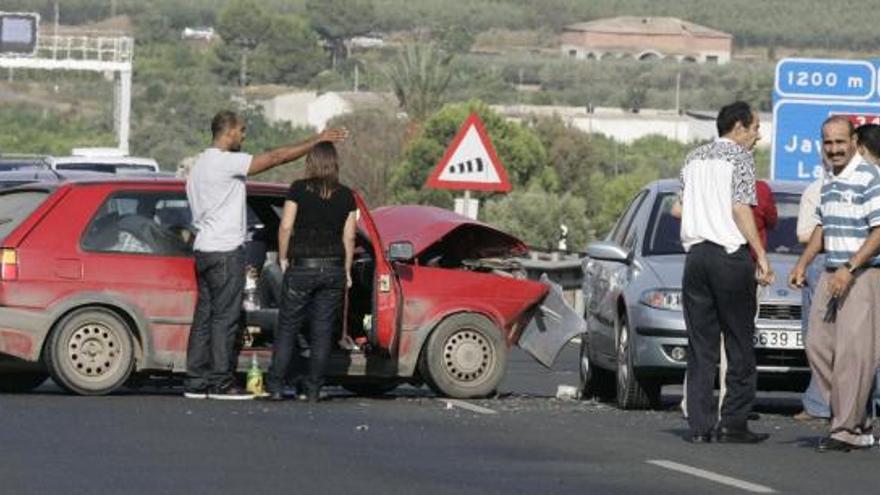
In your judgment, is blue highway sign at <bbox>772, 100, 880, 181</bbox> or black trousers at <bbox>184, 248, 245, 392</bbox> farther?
blue highway sign at <bbox>772, 100, 880, 181</bbox>

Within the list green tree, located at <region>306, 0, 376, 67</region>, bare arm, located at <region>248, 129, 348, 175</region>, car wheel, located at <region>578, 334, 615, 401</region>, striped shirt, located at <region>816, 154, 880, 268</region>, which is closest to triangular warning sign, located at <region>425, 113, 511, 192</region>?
car wheel, located at <region>578, 334, 615, 401</region>

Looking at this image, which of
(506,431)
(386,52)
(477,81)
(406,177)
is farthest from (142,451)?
(386,52)

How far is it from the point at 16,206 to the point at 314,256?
2.01m

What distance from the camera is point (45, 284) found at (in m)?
17.5

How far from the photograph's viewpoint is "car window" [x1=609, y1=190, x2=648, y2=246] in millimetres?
18986

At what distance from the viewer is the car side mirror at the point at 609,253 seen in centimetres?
1798

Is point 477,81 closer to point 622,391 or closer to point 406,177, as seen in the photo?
point 406,177

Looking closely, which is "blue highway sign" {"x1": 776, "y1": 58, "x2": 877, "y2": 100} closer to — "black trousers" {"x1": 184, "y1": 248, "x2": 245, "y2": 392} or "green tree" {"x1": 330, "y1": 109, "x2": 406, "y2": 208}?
"black trousers" {"x1": 184, "y1": 248, "x2": 245, "y2": 392}

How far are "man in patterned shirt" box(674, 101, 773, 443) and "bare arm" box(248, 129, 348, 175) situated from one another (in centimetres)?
298

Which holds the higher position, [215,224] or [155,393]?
[215,224]

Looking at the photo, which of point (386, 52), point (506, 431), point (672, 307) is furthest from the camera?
point (386, 52)

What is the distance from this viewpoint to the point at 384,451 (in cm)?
1394

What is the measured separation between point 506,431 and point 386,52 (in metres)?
171

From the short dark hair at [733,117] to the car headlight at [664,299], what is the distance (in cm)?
211
